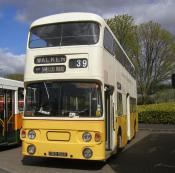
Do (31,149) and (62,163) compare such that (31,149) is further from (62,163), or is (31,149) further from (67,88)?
(67,88)

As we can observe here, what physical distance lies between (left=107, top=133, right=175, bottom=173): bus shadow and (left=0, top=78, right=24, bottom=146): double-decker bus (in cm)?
422

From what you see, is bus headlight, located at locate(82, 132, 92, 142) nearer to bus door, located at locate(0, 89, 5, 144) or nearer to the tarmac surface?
the tarmac surface

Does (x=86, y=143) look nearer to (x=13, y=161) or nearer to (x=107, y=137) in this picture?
(x=107, y=137)

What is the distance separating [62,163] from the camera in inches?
552

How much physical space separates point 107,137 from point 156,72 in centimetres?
3829

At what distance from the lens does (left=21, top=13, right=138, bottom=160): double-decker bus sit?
40.8 feet

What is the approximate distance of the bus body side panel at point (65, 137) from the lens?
12.3m

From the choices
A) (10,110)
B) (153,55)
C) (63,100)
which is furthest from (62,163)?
(153,55)

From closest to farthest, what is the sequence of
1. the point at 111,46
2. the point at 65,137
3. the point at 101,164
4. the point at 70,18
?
the point at 65,137 → the point at 70,18 → the point at 101,164 → the point at 111,46

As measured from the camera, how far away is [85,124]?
12406 millimetres

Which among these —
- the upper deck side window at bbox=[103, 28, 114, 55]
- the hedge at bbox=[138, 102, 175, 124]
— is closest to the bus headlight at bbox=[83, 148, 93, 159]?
the upper deck side window at bbox=[103, 28, 114, 55]

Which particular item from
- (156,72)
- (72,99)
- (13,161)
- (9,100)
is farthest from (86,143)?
(156,72)

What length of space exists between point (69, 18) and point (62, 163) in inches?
171

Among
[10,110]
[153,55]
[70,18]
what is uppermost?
[153,55]
